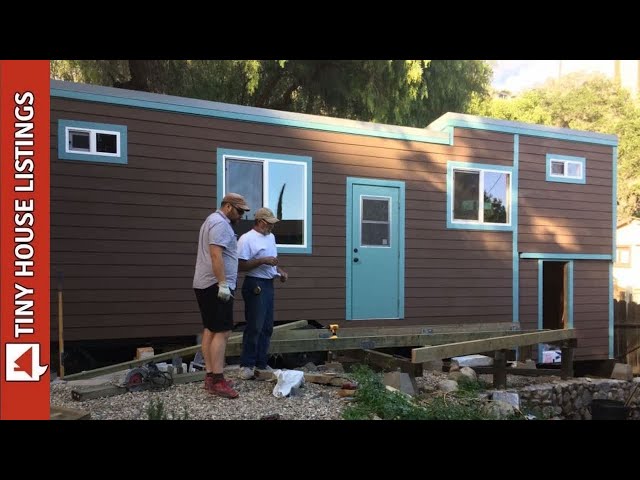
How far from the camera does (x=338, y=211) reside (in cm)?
801

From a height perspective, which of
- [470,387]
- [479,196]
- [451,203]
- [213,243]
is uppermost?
[479,196]

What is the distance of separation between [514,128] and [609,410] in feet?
14.3

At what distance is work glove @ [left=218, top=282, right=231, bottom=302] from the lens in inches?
178

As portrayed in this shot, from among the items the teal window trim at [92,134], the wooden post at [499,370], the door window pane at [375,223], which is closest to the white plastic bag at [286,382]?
the wooden post at [499,370]

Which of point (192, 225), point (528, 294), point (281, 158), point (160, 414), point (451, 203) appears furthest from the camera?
point (528, 294)

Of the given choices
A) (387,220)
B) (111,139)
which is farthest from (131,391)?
(387,220)

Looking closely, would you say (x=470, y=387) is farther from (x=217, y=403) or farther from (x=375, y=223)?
(x=217, y=403)

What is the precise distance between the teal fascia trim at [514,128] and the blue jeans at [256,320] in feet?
14.9

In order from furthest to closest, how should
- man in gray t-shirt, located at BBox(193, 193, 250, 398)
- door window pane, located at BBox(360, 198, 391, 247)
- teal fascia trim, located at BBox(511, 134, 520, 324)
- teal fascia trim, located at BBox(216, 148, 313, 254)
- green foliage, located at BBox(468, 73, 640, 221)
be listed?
green foliage, located at BBox(468, 73, 640, 221), teal fascia trim, located at BBox(511, 134, 520, 324), door window pane, located at BBox(360, 198, 391, 247), teal fascia trim, located at BBox(216, 148, 313, 254), man in gray t-shirt, located at BBox(193, 193, 250, 398)

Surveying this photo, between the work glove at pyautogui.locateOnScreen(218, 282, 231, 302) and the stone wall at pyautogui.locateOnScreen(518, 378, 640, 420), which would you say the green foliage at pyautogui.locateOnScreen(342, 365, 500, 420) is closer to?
the work glove at pyautogui.locateOnScreen(218, 282, 231, 302)

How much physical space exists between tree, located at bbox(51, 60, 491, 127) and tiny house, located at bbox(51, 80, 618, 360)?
464 centimetres

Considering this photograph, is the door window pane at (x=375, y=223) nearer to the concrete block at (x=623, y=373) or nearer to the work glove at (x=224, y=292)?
the work glove at (x=224, y=292)

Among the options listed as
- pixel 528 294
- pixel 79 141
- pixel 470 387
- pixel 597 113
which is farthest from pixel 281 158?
pixel 597 113

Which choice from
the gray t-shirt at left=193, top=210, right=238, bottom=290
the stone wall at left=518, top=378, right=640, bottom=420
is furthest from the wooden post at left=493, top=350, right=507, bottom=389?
the gray t-shirt at left=193, top=210, right=238, bottom=290
